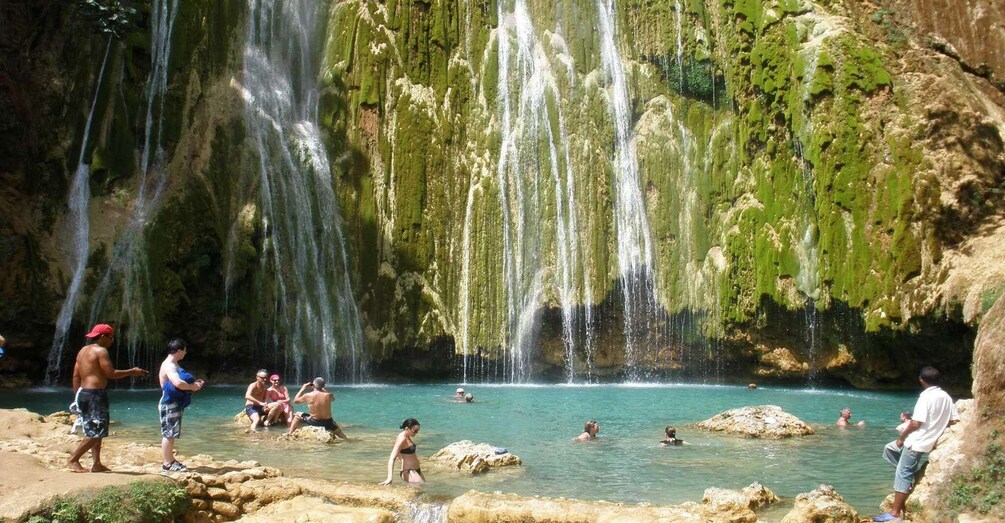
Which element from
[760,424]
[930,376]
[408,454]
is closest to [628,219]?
[760,424]

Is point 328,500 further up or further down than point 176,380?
further down

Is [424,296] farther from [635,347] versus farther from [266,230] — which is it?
[635,347]

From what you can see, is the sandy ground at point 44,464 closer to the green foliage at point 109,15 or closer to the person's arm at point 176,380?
the person's arm at point 176,380

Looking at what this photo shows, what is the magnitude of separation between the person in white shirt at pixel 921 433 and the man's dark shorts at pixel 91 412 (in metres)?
8.08

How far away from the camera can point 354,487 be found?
977 centimetres

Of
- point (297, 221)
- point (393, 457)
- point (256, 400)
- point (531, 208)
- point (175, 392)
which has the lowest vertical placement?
point (393, 457)

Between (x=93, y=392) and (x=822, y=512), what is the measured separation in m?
7.63

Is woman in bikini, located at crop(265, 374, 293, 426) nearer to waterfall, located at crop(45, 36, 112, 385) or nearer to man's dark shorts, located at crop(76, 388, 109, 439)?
man's dark shorts, located at crop(76, 388, 109, 439)

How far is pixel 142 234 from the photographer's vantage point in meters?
24.5

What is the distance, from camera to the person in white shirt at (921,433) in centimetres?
820

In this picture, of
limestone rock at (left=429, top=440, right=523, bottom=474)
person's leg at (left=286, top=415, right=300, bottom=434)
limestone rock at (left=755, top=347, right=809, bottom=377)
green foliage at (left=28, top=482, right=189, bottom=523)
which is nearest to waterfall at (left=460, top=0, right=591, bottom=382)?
limestone rock at (left=755, top=347, right=809, bottom=377)

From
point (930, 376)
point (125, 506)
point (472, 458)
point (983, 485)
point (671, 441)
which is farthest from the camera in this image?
point (671, 441)

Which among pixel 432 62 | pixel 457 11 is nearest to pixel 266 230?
pixel 432 62

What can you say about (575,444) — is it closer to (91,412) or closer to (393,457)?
(393,457)
